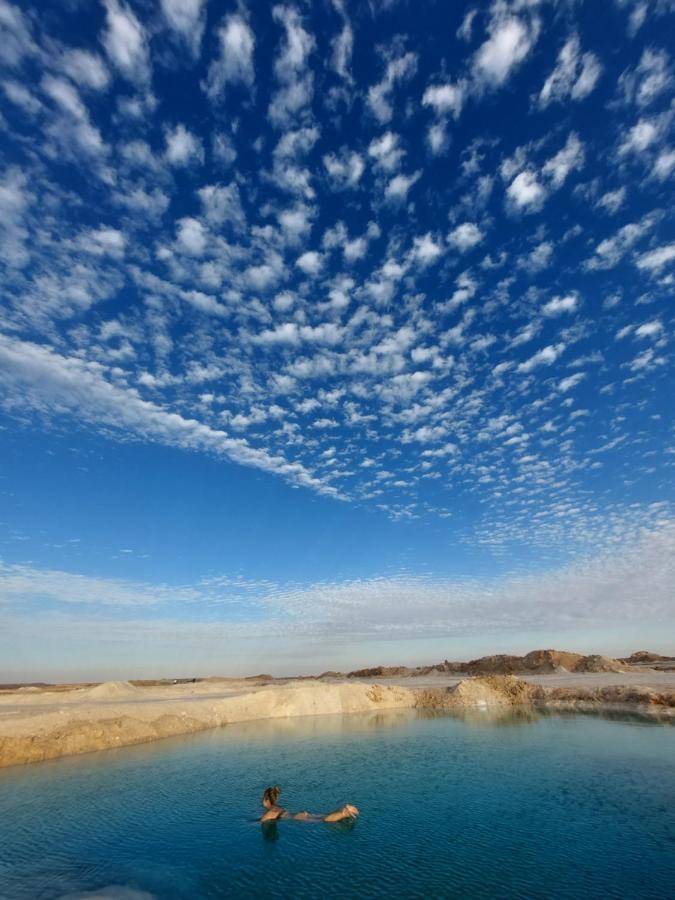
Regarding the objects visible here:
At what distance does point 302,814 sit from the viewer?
24125 mm

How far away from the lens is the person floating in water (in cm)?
2345

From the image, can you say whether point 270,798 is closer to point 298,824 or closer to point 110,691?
point 298,824

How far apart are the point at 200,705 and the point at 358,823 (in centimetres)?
3852

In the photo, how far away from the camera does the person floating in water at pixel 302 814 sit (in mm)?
23453

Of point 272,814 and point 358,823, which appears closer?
point 358,823

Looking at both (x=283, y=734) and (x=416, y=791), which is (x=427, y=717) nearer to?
(x=283, y=734)

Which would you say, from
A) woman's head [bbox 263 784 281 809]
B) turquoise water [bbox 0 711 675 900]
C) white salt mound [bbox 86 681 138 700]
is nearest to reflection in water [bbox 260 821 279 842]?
turquoise water [bbox 0 711 675 900]

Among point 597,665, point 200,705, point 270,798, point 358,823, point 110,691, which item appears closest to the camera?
point 358,823

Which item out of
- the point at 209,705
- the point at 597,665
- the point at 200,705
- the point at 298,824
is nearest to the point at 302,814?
the point at 298,824

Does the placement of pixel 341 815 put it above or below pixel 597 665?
below

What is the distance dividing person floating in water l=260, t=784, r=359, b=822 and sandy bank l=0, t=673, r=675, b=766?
24.2 meters

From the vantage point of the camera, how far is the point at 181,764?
35938mm

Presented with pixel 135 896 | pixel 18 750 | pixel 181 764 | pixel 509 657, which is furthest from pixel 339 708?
pixel 509 657

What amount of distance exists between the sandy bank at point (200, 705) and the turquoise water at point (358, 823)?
11.8ft
